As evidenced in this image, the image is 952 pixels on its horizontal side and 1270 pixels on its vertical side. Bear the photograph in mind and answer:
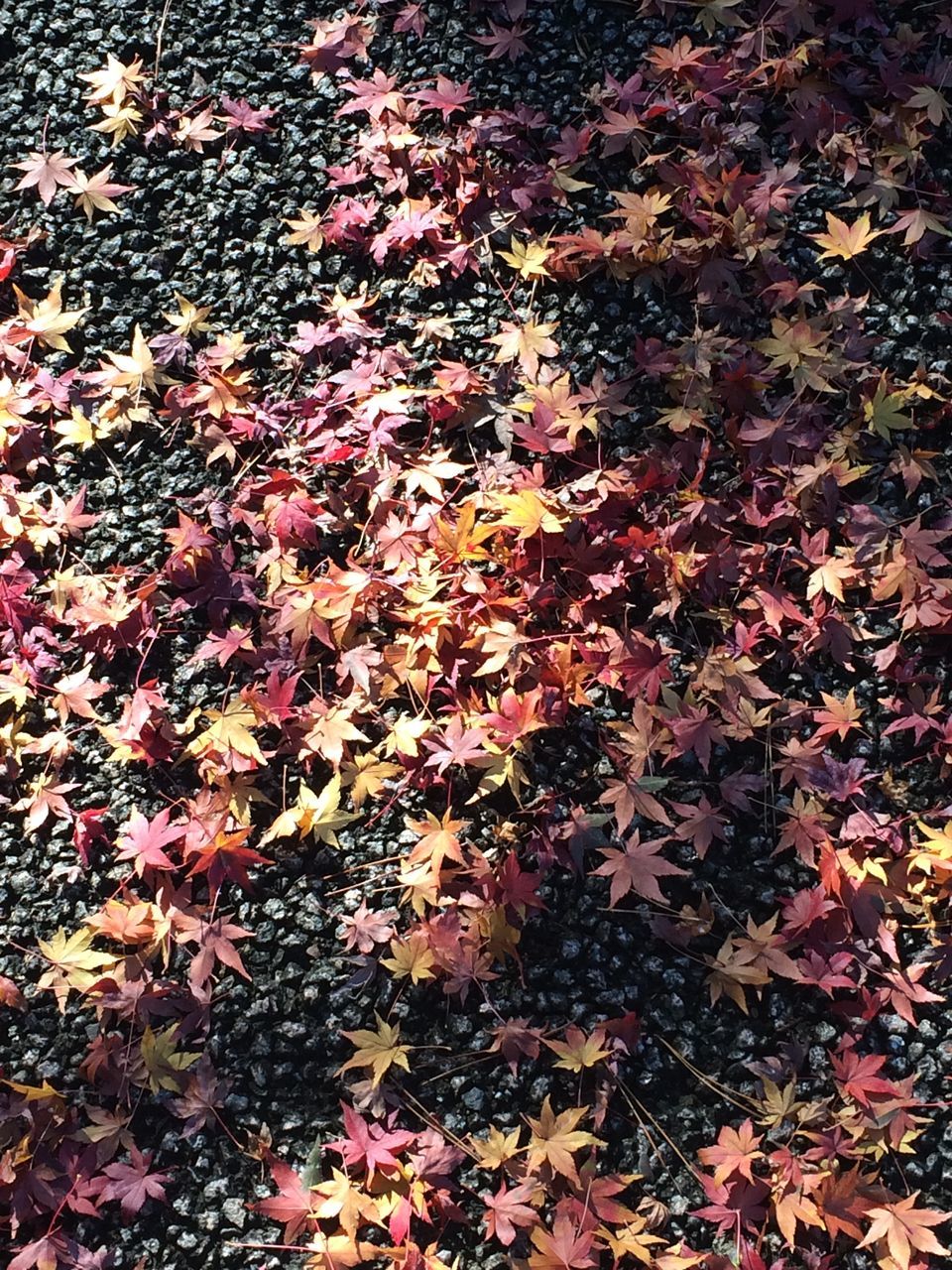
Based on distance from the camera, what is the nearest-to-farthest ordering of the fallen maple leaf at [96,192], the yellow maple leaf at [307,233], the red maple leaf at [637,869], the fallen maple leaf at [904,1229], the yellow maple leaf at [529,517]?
1. the fallen maple leaf at [904,1229]
2. the red maple leaf at [637,869]
3. the yellow maple leaf at [529,517]
4. the yellow maple leaf at [307,233]
5. the fallen maple leaf at [96,192]

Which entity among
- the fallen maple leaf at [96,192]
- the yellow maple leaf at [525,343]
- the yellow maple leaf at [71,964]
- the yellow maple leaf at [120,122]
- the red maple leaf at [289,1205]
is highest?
the yellow maple leaf at [120,122]

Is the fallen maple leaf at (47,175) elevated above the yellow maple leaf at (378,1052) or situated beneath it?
elevated above

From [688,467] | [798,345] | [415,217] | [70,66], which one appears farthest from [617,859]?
[70,66]

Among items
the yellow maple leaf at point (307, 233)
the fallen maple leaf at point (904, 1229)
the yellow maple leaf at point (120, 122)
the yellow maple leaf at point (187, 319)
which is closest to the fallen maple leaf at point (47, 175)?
the yellow maple leaf at point (120, 122)

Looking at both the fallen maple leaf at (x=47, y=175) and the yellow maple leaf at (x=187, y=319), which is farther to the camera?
the fallen maple leaf at (x=47, y=175)

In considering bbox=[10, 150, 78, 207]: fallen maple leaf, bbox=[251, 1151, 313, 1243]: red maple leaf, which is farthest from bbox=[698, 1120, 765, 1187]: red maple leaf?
bbox=[10, 150, 78, 207]: fallen maple leaf

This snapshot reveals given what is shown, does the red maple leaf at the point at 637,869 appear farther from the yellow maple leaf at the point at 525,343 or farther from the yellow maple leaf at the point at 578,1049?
the yellow maple leaf at the point at 525,343

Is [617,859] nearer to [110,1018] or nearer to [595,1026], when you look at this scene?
[595,1026]

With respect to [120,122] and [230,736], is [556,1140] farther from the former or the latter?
[120,122]
